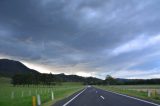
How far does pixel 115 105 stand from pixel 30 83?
6350 inches

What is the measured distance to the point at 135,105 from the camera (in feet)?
52.7

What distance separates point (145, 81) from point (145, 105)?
147734 millimetres

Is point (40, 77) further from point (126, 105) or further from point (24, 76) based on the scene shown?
point (126, 105)

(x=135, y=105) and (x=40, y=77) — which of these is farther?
(x=40, y=77)

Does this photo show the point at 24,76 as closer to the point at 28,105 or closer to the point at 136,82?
the point at 136,82

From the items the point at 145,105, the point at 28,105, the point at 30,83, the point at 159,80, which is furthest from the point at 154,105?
the point at 30,83

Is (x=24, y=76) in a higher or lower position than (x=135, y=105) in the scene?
higher

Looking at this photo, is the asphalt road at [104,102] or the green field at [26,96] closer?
the asphalt road at [104,102]

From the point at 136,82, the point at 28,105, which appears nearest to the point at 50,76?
the point at 136,82

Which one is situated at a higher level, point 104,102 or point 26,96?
point 26,96

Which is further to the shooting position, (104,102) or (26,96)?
(26,96)

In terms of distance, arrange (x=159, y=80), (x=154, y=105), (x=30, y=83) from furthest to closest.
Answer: (x=30, y=83), (x=159, y=80), (x=154, y=105)

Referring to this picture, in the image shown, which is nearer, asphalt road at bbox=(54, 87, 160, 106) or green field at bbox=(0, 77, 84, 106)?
asphalt road at bbox=(54, 87, 160, 106)

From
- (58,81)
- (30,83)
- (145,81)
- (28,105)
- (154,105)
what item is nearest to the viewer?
(154,105)
